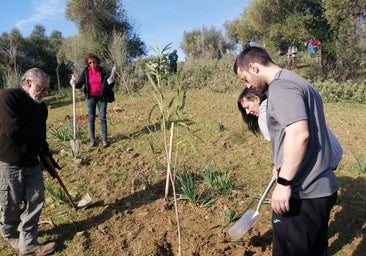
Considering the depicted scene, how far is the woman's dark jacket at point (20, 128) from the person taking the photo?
2.98m

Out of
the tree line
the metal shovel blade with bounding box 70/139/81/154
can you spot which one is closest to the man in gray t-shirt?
the metal shovel blade with bounding box 70/139/81/154

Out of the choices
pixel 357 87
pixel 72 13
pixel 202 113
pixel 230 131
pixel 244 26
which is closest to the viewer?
pixel 230 131

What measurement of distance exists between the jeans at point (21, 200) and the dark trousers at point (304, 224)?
2.32 metres

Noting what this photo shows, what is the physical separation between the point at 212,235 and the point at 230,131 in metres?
3.42

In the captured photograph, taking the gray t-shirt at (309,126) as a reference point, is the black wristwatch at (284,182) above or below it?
below

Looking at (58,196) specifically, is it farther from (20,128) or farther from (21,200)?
(20,128)

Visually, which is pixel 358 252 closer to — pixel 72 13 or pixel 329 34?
pixel 329 34

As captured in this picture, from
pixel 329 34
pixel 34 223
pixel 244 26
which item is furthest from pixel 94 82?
pixel 244 26

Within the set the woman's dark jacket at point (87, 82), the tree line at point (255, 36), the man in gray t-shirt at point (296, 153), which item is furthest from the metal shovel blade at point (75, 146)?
the man in gray t-shirt at point (296, 153)

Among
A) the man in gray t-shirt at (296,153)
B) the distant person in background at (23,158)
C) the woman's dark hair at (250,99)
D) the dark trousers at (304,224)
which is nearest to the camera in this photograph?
the man in gray t-shirt at (296,153)

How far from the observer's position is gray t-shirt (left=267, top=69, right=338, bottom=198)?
6.12 ft

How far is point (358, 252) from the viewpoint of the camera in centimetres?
325

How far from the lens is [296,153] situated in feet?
6.10

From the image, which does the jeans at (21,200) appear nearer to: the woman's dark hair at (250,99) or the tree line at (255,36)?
the woman's dark hair at (250,99)
